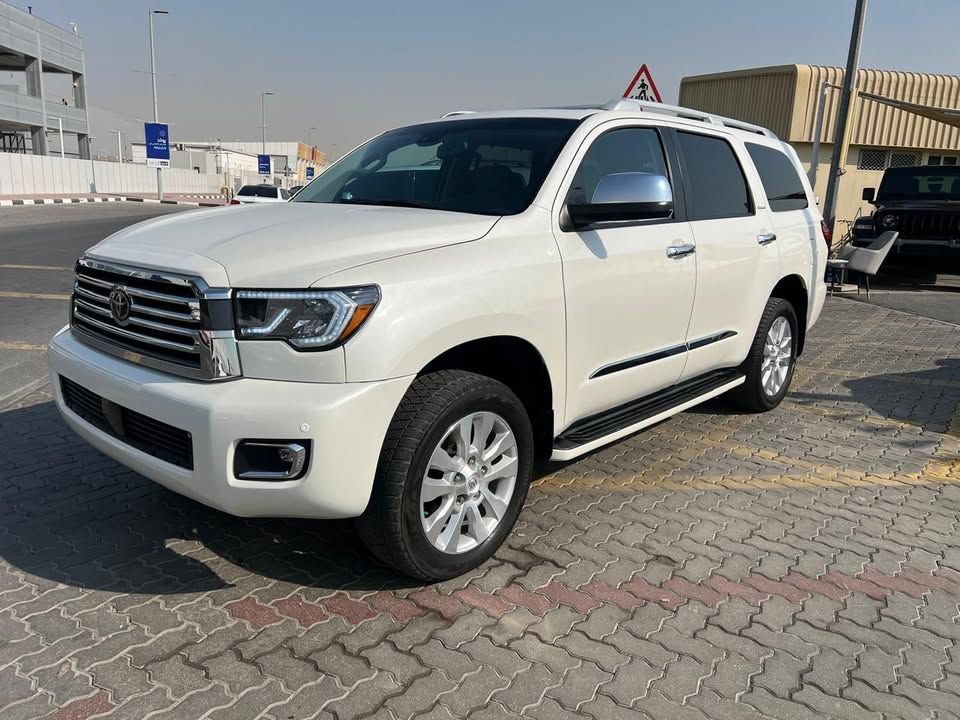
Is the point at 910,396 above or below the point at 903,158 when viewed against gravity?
below

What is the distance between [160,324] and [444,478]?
1200mm

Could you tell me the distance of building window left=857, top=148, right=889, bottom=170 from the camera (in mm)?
23266

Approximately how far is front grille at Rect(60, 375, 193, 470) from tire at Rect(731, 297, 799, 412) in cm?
375

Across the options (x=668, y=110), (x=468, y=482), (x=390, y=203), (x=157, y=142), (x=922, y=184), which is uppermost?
(x=157, y=142)

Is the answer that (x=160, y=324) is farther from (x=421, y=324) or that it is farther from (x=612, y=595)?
(x=612, y=595)

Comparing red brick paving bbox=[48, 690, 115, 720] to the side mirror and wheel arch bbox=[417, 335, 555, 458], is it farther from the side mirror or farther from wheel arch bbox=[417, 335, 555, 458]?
the side mirror

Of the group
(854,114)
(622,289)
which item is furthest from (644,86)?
(854,114)

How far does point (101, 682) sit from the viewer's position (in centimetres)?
240


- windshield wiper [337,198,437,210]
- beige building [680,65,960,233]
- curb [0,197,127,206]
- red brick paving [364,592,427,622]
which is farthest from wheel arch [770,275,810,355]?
curb [0,197,127,206]

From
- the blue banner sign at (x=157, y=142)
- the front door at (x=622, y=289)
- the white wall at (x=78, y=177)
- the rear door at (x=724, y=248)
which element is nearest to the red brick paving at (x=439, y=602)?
the front door at (x=622, y=289)

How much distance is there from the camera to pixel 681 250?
13.1 feet

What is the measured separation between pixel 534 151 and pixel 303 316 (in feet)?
5.31

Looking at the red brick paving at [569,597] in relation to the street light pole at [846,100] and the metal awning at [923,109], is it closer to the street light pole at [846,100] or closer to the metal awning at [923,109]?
the street light pole at [846,100]

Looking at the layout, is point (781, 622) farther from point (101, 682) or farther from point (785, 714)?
point (101, 682)
